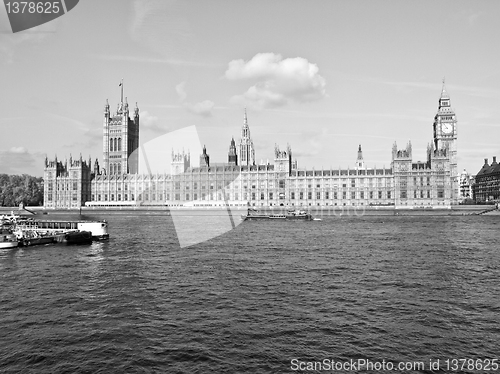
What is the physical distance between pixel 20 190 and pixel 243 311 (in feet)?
569

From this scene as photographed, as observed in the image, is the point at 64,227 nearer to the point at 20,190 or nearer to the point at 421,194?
the point at 421,194

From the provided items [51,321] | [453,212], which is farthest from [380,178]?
[51,321]

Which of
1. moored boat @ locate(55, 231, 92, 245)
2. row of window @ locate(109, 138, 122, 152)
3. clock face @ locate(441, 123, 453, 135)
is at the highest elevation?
clock face @ locate(441, 123, 453, 135)

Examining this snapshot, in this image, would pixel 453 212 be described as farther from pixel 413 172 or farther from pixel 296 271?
A: pixel 296 271

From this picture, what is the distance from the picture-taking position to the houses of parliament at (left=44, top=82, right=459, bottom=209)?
138 metres

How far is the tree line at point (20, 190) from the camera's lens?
166125 mm

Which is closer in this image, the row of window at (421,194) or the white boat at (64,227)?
the white boat at (64,227)

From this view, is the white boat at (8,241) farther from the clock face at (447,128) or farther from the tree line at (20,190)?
the clock face at (447,128)

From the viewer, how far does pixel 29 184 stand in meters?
176

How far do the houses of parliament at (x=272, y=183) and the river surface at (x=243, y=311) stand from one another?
3861 inches

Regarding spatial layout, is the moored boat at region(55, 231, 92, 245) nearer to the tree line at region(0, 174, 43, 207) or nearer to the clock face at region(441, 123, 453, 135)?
the tree line at region(0, 174, 43, 207)

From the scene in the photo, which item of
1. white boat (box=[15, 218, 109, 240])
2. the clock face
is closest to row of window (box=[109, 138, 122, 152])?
white boat (box=[15, 218, 109, 240])

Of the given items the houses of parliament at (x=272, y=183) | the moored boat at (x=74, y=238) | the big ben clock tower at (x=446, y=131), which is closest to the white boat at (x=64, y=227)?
the moored boat at (x=74, y=238)

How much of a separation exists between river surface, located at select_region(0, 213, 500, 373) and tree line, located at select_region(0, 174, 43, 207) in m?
141
